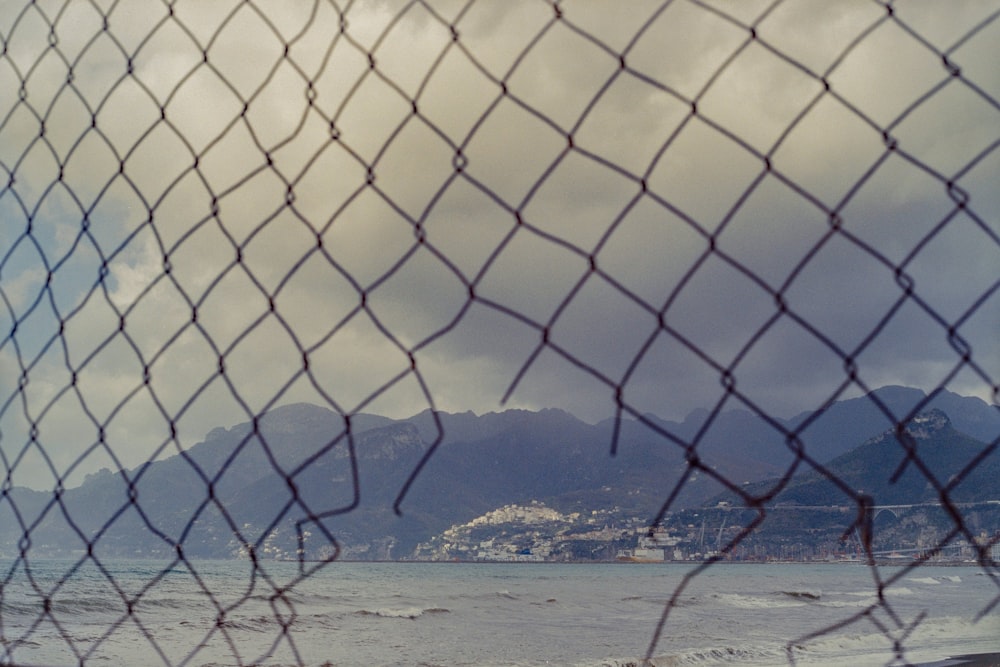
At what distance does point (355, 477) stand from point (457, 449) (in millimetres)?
61797

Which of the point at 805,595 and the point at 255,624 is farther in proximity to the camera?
the point at 805,595

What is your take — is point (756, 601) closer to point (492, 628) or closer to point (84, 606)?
point (492, 628)

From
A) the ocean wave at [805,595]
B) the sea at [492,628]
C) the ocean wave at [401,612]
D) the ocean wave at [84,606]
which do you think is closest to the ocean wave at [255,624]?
the sea at [492,628]

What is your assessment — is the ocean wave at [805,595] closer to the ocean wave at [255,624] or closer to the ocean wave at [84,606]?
the ocean wave at [255,624]

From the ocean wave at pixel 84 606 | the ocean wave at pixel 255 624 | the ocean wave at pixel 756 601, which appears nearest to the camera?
the ocean wave at pixel 255 624

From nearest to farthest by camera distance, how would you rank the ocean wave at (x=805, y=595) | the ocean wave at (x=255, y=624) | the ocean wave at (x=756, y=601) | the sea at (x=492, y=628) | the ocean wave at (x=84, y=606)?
the sea at (x=492, y=628)
the ocean wave at (x=255, y=624)
the ocean wave at (x=84, y=606)
the ocean wave at (x=756, y=601)
the ocean wave at (x=805, y=595)

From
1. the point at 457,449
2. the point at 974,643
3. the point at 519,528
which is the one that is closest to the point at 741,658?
the point at 974,643

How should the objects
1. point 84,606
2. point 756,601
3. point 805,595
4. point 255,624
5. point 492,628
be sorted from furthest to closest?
point 805,595, point 756,601, point 84,606, point 492,628, point 255,624

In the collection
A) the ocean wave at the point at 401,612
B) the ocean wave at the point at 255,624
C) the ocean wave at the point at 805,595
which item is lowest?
the ocean wave at the point at 805,595

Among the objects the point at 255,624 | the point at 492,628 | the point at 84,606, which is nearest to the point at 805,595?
the point at 492,628

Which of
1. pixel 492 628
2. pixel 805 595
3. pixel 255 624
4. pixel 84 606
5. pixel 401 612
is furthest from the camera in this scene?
pixel 805 595

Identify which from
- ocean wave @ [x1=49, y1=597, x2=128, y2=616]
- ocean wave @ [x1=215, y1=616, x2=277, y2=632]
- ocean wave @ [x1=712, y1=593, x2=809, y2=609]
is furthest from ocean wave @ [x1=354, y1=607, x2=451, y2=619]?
ocean wave @ [x1=712, y1=593, x2=809, y2=609]

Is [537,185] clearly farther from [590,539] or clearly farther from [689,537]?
[590,539]

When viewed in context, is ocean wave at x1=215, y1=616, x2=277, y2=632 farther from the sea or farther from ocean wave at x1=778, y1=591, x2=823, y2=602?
ocean wave at x1=778, y1=591, x2=823, y2=602
